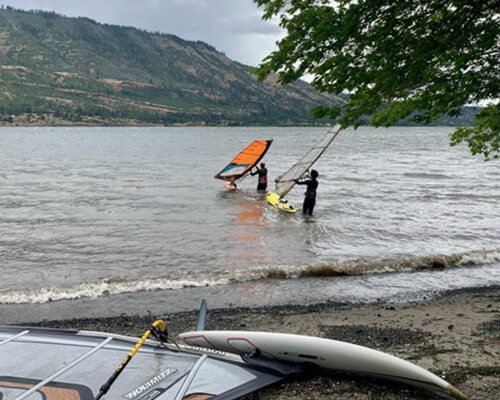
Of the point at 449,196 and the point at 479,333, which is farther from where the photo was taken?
the point at 449,196

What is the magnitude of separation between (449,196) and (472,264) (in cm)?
Result: 1664

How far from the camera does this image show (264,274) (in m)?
11.8

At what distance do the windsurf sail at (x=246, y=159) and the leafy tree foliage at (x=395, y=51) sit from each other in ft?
63.1

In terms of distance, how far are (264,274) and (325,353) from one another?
5986mm

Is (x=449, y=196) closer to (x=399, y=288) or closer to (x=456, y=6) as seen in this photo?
(x=399, y=288)

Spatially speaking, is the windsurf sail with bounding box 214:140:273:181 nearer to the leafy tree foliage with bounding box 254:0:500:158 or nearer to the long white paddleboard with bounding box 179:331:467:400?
the leafy tree foliage with bounding box 254:0:500:158

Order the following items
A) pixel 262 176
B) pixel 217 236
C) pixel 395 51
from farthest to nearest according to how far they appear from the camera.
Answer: pixel 262 176 → pixel 217 236 → pixel 395 51

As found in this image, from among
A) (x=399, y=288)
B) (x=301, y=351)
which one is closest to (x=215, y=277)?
(x=399, y=288)

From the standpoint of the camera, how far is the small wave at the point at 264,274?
10422 millimetres

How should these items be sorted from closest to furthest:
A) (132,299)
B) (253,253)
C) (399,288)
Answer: (132,299) → (399,288) → (253,253)

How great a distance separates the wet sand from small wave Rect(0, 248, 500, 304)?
193 cm

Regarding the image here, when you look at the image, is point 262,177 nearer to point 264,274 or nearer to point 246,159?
point 246,159

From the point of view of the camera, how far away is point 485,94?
7.46 m

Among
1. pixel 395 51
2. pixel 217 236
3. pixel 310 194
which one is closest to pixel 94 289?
pixel 217 236
